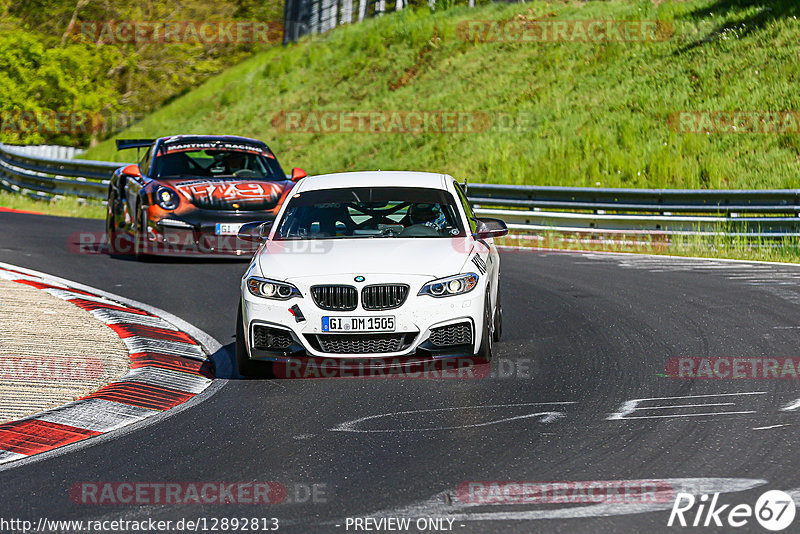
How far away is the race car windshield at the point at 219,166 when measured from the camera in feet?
49.3

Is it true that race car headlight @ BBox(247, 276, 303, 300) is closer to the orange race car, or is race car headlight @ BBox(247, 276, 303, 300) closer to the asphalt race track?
the asphalt race track

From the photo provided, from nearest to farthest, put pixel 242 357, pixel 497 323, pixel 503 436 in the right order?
pixel 503 436 < pixel 242 357 < pixel 497 323

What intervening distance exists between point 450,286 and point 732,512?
343 cm

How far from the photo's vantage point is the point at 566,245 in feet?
60.3

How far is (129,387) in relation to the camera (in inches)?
292

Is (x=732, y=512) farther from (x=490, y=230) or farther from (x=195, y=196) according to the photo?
(x=195, y=196)

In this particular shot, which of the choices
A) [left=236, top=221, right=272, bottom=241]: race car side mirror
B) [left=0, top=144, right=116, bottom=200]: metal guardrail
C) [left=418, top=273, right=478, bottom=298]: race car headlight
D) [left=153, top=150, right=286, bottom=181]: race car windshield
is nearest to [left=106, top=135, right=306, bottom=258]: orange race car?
[left=153, top=150, right=286, bottom=181]: race car windshield

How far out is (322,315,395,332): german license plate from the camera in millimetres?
7500

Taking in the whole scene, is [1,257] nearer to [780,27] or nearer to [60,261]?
[60,261]

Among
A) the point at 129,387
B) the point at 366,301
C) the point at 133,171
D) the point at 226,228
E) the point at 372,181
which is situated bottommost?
the point at 129,387

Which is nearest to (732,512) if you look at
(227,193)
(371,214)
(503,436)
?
(503,436)

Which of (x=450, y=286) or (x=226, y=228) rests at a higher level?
(x=226, y=228)

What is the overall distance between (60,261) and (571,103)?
1869cm

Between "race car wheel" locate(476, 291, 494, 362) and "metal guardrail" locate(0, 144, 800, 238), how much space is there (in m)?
9.73
